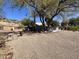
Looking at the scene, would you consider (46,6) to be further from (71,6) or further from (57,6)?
(71,6)

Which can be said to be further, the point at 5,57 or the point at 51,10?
the point at 51,10

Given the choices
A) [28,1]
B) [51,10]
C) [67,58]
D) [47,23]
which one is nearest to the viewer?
[67,58]

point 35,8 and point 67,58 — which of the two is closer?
point 67,58

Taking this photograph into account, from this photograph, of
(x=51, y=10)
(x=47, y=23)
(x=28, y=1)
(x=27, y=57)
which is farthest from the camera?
(x=47, y=23)

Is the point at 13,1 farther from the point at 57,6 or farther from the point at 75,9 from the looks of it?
the point at 75,9

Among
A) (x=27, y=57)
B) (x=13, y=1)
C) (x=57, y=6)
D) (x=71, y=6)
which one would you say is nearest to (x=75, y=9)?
(x=71, y=6)

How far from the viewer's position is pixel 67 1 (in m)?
36.4

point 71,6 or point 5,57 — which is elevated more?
point 71,6

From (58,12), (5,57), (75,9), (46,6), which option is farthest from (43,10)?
(5,57)

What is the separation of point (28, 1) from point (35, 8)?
192cm

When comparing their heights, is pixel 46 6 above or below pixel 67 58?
above

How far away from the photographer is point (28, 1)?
34.7 metres

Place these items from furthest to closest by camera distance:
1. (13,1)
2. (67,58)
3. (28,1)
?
(28,1) → (13,1) → (67,58)

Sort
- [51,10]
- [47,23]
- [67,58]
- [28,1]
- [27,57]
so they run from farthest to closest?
[47,23] → [51,10] → [28,1] → [27,57] → [67,58]
